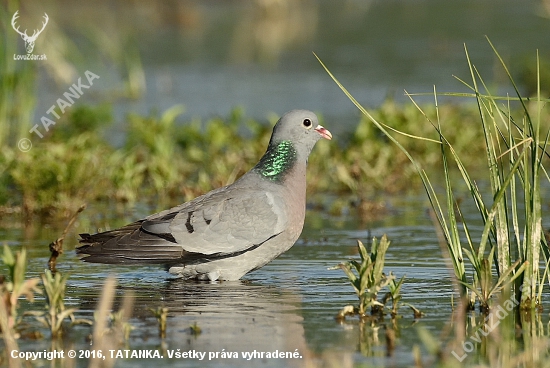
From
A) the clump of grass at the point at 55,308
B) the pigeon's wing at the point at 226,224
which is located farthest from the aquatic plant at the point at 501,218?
the clump of grass at the point at 55,308

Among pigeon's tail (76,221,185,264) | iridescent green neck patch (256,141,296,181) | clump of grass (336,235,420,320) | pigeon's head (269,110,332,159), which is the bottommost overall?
clump of grass (336,235,420,320)

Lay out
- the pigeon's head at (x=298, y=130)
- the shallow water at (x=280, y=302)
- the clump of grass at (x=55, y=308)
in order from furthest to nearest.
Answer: the pigeon's head at (x=298, y=130) → the clump of grass at (x=55, y=308) → the shallow water at (x=280, y=302)

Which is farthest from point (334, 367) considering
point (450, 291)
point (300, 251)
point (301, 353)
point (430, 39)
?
point (430, 39)

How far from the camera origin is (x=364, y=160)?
1226 cm

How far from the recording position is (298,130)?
8.27 meters

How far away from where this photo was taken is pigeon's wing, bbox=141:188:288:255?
7754 millimetres

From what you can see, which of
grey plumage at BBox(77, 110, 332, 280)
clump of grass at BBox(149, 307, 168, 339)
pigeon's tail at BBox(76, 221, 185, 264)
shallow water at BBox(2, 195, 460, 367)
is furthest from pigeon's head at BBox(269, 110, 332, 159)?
clump of grass at BBox(149, 307, 168, 339)

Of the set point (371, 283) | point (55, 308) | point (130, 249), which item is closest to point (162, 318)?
point (55, 308)

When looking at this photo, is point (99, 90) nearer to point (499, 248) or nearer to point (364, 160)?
point (364, 160)

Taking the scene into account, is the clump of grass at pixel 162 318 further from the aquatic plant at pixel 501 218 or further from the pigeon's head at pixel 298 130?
the pigeon's head at pixel 298 130

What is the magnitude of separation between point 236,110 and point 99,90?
5.80 metres

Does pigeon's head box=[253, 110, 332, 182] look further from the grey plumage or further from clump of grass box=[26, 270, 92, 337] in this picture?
clump of grass box=[26, 270, 92, 337]

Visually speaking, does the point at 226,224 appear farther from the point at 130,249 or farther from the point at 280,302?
the point at 280,302

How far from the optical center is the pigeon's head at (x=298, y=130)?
27.0 feet
